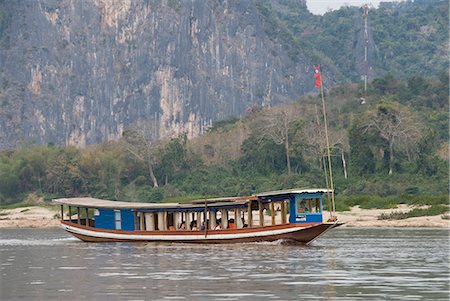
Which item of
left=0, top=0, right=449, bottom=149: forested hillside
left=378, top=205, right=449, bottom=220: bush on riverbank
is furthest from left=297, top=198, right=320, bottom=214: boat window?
left=0, top=0, right=449, bottom=149: forested hillside

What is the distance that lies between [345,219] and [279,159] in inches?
936

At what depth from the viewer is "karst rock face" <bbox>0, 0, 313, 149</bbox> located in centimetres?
14012

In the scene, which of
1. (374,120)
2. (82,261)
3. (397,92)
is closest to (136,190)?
(374,120)

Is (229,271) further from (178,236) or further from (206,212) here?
(178,236)

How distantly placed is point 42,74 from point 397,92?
5219 cm

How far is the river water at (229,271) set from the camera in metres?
27.8

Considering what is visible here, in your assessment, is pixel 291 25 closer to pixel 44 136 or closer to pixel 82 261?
pixel 44 136

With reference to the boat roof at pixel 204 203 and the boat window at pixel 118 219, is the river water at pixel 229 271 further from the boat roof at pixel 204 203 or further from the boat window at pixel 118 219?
the boat roof at pixel 204 203

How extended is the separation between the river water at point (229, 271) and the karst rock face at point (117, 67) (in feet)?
297

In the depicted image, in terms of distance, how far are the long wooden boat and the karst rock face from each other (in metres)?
88.3

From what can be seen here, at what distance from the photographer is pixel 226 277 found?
31531 millimetres

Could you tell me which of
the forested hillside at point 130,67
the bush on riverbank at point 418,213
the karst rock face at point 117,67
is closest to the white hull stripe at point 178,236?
the bush on riverbank at point 418,213

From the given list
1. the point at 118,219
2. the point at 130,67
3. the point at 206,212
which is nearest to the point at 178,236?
the point at 206,212

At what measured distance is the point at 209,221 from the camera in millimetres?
47594
